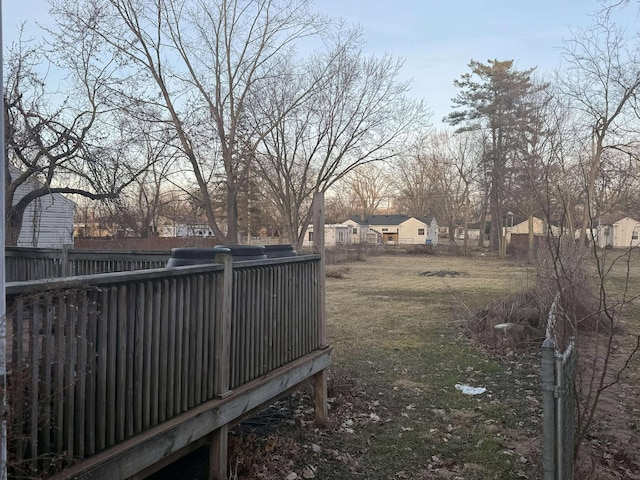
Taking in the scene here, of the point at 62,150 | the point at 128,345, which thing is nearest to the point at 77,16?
the point at 62,150

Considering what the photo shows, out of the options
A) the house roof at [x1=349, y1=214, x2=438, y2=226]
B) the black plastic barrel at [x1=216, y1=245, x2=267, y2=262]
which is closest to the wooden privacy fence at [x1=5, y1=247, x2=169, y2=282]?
the black plastic barrel at [x1=216, y1=245, x2=267, y2=262]

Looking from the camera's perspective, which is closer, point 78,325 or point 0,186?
point 0,186

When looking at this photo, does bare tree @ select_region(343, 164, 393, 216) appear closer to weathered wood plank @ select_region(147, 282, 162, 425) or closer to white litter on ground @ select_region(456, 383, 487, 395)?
white litter on ground @ select_region(456, 383, 487, 395)

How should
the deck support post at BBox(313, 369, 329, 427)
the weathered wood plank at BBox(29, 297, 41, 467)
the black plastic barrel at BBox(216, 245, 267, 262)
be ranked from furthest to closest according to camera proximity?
the deck support post at BBox(313, 369, 329, 427) → the black plastic barrel at BBox(216, 245, 267, 262) → the weathered wood plank at BBox(29, 297, 41, 467)

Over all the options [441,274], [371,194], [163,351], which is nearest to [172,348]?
[163,351]

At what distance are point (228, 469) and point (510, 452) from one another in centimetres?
222

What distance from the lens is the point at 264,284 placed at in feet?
13.2

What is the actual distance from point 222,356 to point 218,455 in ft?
2.21

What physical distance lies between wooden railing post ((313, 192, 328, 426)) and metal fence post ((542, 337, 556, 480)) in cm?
240

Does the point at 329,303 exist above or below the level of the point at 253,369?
below

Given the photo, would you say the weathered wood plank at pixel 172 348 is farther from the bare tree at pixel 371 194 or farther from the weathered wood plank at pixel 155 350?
the bare tree at pixel 371 194

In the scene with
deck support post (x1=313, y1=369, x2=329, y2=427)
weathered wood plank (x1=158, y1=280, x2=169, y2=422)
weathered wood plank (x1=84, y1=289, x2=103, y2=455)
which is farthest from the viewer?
deck support post (x1=313, y1=369, x2=329, y2=427)

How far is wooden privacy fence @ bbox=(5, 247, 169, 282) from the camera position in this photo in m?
5.24

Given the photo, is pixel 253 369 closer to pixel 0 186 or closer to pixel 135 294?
pixel 135 294
